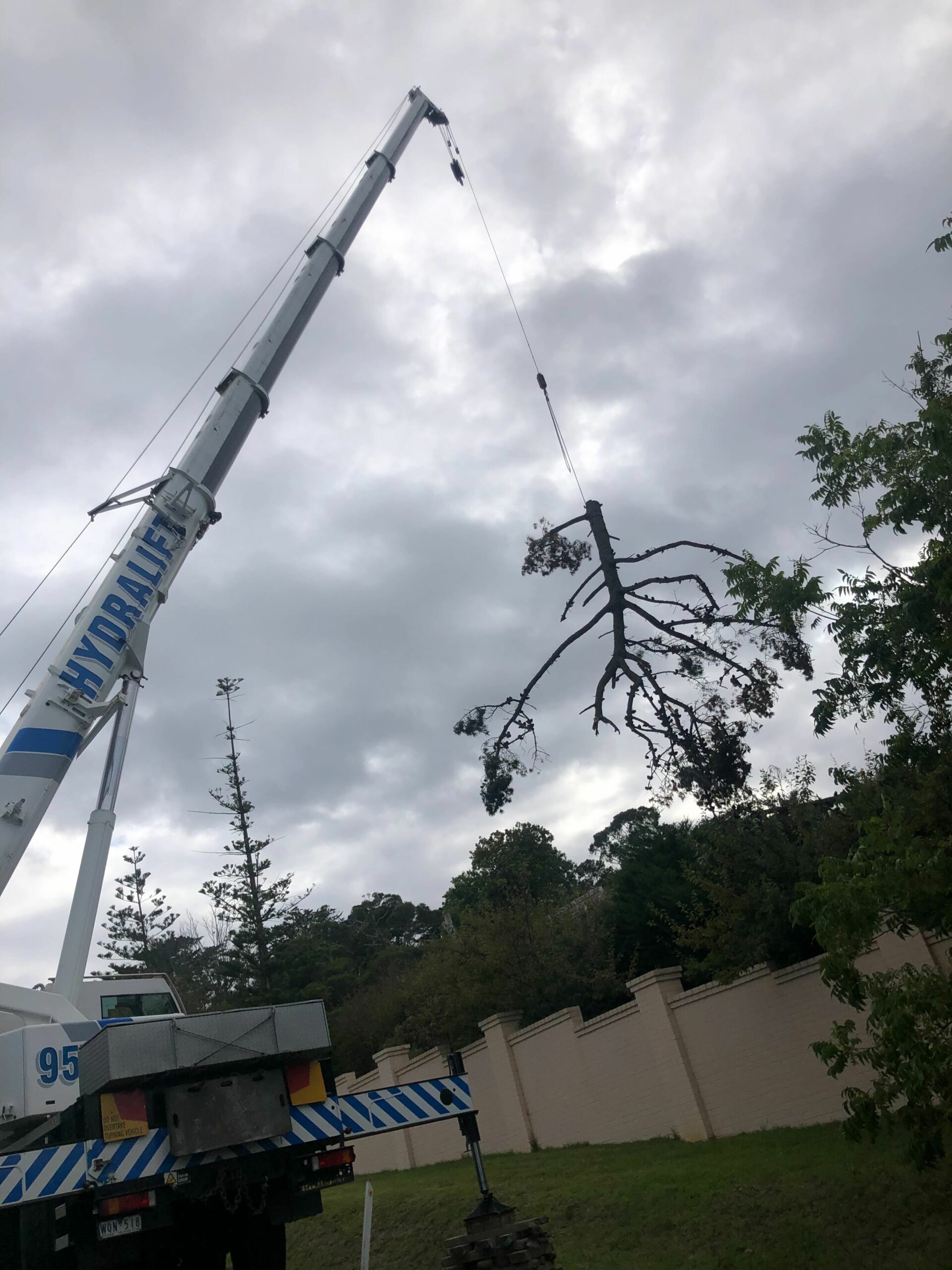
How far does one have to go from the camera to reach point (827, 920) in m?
8.12

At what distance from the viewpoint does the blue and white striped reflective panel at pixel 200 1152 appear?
636cm

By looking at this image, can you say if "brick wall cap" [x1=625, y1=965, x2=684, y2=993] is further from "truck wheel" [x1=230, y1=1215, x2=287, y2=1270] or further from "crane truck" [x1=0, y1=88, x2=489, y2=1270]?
"truck wheel" [x1=230, y1=1215, x2=287, y2=1270]

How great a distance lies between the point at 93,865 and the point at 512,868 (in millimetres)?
33061

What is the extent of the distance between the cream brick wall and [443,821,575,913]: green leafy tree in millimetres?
17603

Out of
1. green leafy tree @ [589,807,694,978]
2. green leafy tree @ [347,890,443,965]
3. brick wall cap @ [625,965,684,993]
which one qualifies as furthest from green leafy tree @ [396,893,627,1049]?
green leafy tree @ [347,890,443,965]

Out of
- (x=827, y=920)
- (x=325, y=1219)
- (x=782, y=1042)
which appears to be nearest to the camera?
(x=827, y=920)

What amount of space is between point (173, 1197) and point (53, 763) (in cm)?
465

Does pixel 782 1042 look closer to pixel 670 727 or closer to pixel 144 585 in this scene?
pixel 670 727

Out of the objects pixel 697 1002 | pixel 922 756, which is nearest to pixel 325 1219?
pixel 697 1002

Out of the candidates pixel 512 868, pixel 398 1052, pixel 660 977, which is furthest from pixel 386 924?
pixel 660 977

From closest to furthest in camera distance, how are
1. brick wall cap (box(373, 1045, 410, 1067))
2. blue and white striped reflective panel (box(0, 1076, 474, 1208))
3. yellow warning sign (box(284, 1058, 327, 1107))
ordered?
blue and white striped reflective panel (box(0, 1076, 474, 1208)) < yellow warning sign (box(284, 1058, 327, 1107)) < brick wall cap (box(373, 1045, 410, 1067))

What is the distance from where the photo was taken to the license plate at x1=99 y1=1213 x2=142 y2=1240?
21.5ft

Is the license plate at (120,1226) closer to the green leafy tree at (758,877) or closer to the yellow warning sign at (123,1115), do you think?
the yellow warning sign at (123,1115)

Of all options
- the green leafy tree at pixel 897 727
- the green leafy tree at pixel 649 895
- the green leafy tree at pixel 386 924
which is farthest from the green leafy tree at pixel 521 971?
the green leafy tree at pixel 386 924
